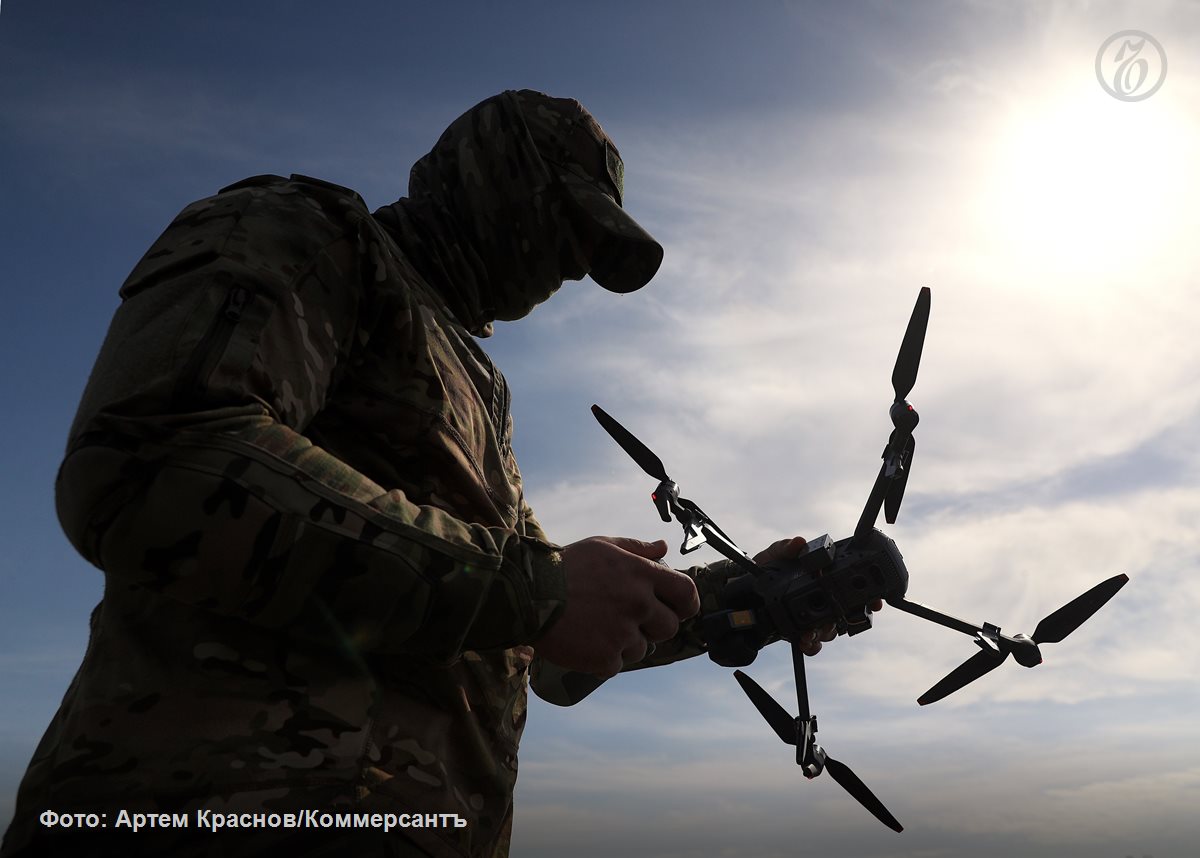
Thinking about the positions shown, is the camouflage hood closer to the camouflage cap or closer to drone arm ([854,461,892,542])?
the camouflage cap

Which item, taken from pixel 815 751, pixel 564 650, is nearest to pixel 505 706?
pixel 564 650

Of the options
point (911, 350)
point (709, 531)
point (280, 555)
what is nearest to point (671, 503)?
point (709, 531)

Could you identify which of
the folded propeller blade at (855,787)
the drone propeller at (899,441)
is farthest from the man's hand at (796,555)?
the folded propeller blade at (855,787)

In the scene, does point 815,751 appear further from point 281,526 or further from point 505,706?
point 281,526

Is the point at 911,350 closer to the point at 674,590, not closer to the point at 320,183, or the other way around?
the point at 674,590

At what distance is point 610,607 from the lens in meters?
2.87

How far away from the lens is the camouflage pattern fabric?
91.8 inches

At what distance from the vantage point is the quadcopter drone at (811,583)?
582cm

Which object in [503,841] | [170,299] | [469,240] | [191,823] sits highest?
[469,240]

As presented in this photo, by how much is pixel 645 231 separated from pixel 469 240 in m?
1.14

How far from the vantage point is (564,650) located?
2.82 m

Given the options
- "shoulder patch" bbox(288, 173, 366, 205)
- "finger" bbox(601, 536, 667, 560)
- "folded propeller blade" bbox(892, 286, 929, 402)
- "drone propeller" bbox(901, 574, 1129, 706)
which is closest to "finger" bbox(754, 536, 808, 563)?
"folded propeller blade" bbox(892, 286, 929, 402)

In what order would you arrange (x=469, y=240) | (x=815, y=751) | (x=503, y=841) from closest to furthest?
(x=503, y=841)
(x=469, y=240)
(x=815, y=751)

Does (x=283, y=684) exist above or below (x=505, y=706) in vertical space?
below
